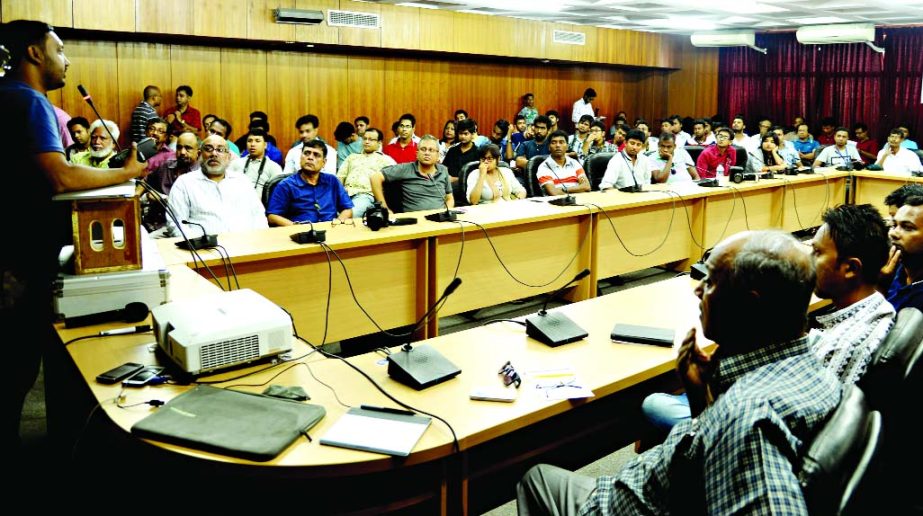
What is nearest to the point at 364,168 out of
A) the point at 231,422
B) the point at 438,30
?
the point at 438,30

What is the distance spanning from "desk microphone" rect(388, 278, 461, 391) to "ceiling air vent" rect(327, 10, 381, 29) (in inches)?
263

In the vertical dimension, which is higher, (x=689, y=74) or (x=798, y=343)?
(x=689, y=74)

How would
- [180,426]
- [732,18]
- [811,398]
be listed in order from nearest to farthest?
[811,398]
[180,426]
[732,18]

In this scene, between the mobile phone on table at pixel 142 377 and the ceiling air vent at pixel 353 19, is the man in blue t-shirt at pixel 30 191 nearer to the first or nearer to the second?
the mobile phone on table at pixel 142 377

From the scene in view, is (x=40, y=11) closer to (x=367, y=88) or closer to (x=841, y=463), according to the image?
(x=367, y=88)

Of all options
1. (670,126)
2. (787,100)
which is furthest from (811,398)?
(787,100)

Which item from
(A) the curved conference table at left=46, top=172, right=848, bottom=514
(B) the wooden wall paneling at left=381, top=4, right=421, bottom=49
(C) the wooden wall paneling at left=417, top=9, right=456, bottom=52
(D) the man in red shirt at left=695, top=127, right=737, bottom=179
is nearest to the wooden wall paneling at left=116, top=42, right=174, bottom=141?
(B) the wooden wall paneling at left=381, top=4, right=421, bottom=49

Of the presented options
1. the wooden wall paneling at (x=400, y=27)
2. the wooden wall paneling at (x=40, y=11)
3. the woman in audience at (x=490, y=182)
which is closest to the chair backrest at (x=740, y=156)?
the woman in audience at (x=490, y=182)

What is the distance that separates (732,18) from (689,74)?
2.81 metres

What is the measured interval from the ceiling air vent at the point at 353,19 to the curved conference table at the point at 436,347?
4.30 meters

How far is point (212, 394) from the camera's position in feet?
5.51

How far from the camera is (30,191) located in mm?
2088

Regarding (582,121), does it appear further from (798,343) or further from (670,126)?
(798,343)

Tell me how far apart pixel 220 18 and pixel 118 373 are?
20.4 ft
